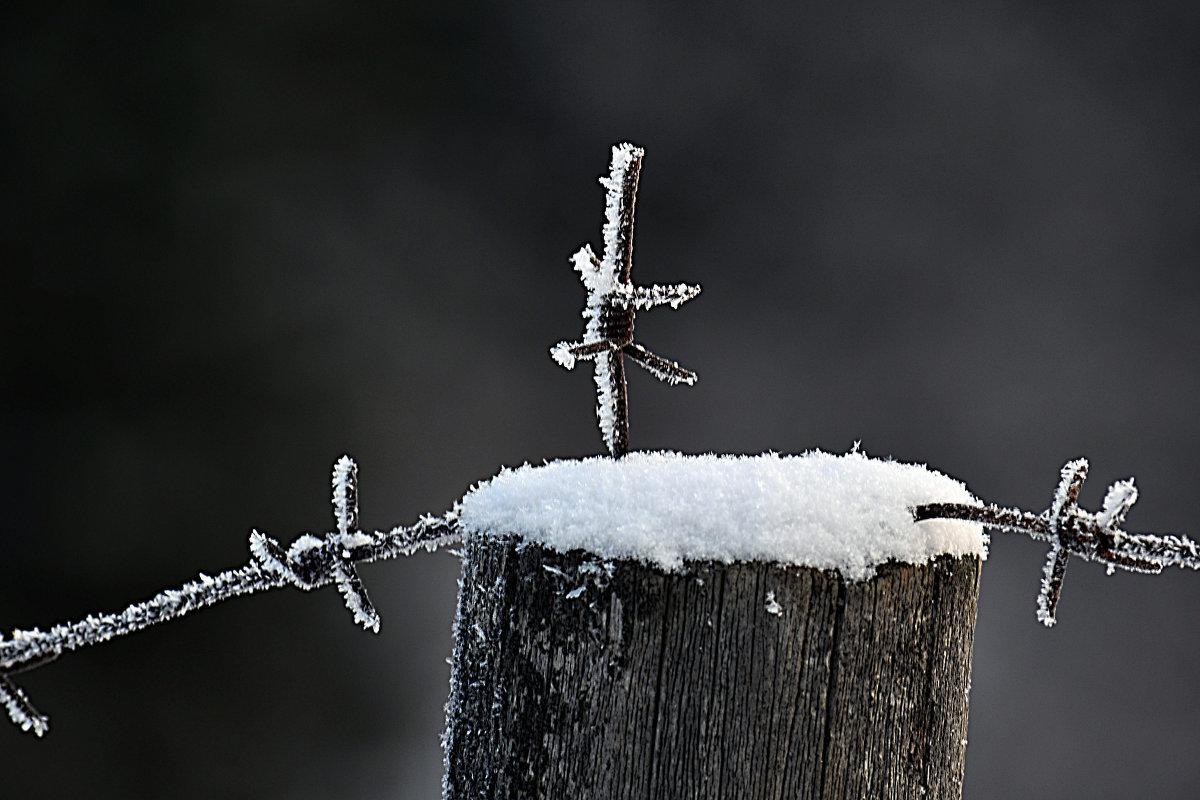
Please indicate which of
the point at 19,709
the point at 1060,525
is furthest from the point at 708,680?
the point at 19,709

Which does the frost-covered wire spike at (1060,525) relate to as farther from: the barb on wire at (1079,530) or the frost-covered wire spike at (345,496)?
the frost-covered wire spike at (345,496)

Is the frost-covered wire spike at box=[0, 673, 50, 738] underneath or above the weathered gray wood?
underneath

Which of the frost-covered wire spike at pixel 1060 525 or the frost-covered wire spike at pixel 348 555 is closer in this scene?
the frost-covered wire spike at pixel 1060 525

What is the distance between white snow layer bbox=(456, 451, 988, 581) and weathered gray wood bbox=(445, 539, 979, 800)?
2 centimetres

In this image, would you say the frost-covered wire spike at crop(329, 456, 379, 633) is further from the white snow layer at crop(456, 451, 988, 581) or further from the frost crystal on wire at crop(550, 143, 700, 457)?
the frost crystal on wire at crop(550, 143, 700, 457)

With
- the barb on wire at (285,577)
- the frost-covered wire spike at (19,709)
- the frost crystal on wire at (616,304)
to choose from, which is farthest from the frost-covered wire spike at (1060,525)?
the frost-covered wire spike at (19,709)

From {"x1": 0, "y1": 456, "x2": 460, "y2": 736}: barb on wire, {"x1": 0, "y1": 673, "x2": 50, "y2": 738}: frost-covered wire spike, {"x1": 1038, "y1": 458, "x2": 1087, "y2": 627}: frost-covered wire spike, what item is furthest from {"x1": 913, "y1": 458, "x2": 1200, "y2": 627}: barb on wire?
{"x1": 0, "y1": 673, "x2": 50, "y2": 738}: frost-covered wire spike

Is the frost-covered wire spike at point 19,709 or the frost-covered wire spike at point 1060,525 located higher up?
the frost-covered wire spike at point 1060,525

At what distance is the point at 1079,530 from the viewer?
2.49 ft

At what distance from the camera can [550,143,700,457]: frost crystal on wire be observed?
848mm

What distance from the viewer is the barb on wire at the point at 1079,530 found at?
2.47 ft

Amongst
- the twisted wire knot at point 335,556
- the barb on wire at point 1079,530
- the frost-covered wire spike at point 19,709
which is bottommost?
the frost-covered wire spike at point 19,709

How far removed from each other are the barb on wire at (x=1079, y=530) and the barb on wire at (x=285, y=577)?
0.49m

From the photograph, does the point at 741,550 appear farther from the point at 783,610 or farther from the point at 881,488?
the point at 881,488
